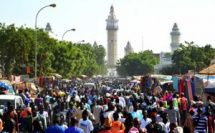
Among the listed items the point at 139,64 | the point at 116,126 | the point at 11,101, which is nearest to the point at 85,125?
the point at 116,126

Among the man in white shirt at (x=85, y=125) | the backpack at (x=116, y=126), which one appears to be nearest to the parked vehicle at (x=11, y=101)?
the man in white shirt at (x=85, y=125)

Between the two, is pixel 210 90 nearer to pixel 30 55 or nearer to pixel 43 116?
pixel 43 116

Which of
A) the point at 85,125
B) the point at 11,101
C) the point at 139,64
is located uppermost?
the point at 139,64

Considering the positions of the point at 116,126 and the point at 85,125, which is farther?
the point at 85,125

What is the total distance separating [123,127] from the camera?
42.0ft

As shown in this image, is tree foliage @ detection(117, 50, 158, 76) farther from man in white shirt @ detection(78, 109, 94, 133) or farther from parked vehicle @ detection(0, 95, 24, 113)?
man in white shirt @ detection(78, 109, 94, 133)

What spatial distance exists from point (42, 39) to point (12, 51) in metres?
7.84

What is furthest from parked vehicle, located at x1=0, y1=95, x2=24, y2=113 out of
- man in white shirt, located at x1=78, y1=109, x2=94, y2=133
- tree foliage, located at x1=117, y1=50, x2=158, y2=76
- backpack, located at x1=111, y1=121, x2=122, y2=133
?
tree foliage, located at x1=117, y1=50, x2=158, y2=76

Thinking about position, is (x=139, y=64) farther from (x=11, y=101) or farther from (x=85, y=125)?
(x=85, y=125)

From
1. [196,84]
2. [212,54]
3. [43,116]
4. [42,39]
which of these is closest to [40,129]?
[43,116]

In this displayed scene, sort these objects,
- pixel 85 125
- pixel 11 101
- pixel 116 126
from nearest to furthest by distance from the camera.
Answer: pixel 116 126, pixel 85 125, pixel 11 101

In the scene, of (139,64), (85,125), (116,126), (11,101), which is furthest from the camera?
(139,64)

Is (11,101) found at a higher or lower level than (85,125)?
higher

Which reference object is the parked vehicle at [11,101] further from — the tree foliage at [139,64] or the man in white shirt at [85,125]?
the tree foliage at [139,64]
